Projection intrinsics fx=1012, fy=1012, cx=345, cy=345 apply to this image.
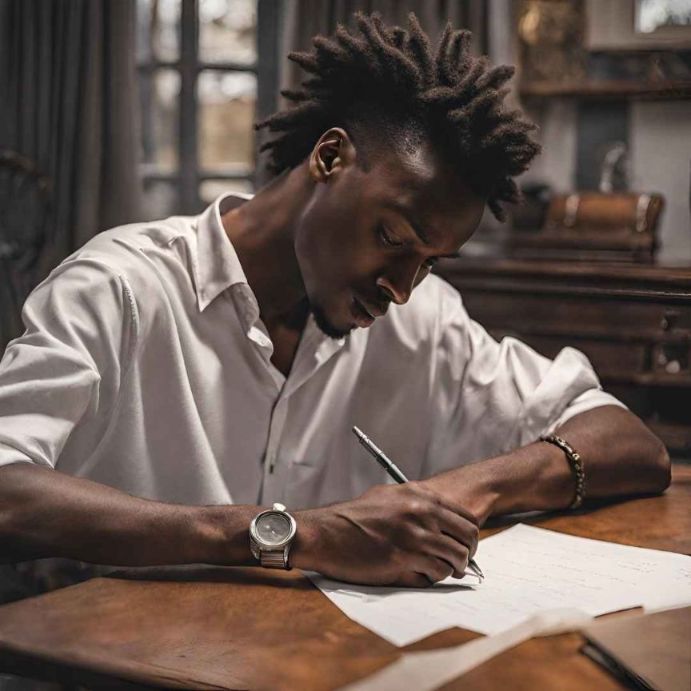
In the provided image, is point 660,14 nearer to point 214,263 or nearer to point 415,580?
point 214,263

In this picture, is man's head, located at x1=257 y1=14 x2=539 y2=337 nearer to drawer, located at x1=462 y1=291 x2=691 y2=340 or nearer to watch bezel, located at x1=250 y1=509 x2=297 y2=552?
watch bezel, located at x1=250 y1=509 x2=297 y2=552

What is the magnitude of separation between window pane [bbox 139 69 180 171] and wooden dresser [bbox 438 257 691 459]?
1.46 meters

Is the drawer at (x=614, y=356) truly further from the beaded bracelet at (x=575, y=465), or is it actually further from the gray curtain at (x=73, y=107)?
the gray curtain at (x=73, y=107)

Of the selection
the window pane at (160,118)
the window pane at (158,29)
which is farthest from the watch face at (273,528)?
→ the window pane at (158,29)

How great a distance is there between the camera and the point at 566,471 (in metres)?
1.55

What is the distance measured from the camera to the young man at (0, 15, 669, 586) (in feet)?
3.89

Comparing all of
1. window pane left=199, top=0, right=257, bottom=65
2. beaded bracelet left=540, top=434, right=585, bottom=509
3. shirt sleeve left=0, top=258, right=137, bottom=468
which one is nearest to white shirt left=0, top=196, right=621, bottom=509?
shirt sleeve left=0, top=258, right=137, bottom=468

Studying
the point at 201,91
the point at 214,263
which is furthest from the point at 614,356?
the point at 201,91

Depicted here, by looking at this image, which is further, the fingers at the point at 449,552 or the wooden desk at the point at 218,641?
the fingers at the point at 449,552

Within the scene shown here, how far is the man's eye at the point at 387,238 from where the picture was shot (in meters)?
1.47

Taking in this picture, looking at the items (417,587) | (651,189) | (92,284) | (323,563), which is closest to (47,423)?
(92,284)

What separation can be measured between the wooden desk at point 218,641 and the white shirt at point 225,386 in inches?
10.0

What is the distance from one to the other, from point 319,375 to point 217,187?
2.22m

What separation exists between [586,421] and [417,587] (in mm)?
622
